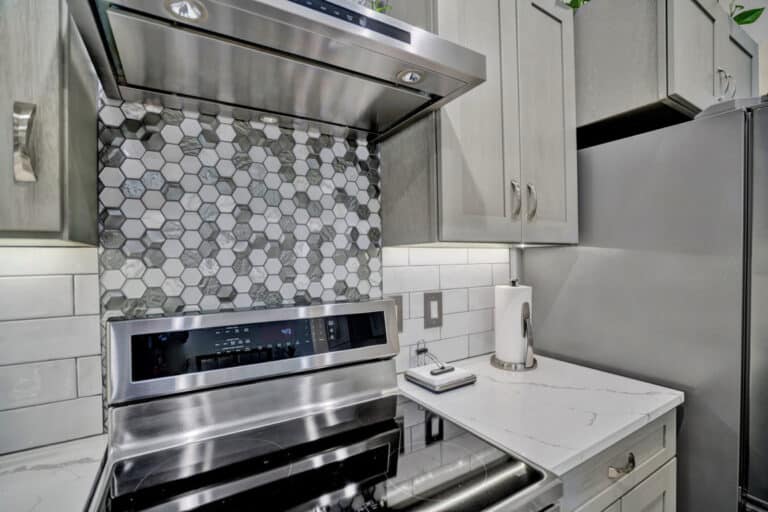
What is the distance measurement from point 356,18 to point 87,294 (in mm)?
877

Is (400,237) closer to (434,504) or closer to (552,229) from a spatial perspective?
(552,229)

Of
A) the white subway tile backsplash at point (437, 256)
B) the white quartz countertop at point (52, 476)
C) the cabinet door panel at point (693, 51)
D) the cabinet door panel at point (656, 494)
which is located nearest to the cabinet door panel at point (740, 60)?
the cabinet door panel at point (693, 51)

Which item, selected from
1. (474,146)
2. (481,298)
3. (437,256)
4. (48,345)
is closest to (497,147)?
(474,146)

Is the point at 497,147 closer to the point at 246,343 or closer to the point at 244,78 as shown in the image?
the point at 244,78

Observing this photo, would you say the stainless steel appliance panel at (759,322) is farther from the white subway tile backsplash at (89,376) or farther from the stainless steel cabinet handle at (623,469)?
the white subway tile backsplash at (89,376)

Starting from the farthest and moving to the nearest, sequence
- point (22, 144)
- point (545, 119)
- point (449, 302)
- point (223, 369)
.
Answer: point (449, 302) < point (545, 119) < point (223, 369) < point (22, 144)

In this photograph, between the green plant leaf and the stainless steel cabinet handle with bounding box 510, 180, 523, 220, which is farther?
the green plant leaf

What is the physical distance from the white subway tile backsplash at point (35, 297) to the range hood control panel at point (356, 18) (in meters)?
0.82

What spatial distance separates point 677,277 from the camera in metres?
Result: 1.11

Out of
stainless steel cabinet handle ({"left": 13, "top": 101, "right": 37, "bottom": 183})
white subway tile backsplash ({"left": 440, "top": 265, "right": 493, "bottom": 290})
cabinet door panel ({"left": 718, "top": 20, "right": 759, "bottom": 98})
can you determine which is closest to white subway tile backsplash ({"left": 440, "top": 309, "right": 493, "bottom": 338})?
white subway tile backsplash ({"left": 440, "top": 265, "right": 493, "bottom": 290})

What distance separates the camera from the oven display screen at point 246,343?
83cm

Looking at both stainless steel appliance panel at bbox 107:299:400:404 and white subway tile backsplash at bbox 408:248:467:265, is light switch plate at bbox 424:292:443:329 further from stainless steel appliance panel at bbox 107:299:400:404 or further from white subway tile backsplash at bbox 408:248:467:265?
stainless steel appliance panel at bbox 107:299:400:404

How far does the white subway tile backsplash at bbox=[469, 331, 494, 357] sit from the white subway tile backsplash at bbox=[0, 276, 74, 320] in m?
1.34

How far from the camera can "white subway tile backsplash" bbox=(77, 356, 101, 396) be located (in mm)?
829
